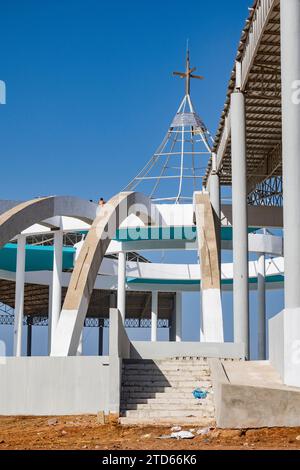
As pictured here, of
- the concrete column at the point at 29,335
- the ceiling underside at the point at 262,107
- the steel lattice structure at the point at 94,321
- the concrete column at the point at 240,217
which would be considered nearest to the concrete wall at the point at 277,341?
the concrete column at the point at 240,217

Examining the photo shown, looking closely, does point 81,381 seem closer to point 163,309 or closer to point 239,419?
point 239,419

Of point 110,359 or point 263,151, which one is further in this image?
point 263,151

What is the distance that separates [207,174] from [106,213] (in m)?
9.16

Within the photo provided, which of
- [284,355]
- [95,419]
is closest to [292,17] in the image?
[284,355]

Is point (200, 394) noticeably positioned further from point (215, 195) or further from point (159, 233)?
point (159, 233)

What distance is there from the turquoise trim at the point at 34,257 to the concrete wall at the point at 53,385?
1754 cm

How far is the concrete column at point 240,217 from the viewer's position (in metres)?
24.5

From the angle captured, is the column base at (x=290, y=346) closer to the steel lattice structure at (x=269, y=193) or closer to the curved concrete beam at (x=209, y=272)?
the curved concrete beam at (x=209, y=272)

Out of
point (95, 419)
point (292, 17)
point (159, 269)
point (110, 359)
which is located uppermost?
point (292, 17)

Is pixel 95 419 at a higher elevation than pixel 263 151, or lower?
lower

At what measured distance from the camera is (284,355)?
49.2 feet

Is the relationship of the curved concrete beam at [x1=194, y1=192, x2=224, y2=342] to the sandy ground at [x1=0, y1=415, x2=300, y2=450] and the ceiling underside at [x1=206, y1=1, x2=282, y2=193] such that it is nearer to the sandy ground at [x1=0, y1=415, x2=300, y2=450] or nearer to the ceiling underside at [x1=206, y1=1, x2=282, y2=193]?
the ceiling underside at [x1=206, y1=1, x2=282, y2=193]

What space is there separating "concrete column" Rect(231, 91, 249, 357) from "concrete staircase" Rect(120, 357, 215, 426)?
549 cm

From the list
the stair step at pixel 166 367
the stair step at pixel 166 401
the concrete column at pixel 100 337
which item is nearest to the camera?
the stair step at pixel 166 401
